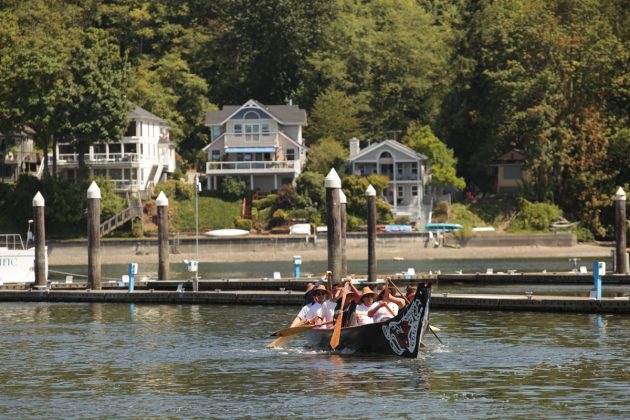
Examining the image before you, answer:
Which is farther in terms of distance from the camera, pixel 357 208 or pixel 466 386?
pixel 357 208

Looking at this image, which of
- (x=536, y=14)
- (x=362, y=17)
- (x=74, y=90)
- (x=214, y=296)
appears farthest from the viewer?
(x=362, y=17)

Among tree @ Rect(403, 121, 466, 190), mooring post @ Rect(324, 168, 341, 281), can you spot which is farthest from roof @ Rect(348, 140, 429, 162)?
mooring post @ Rect(324, 168, 341, 281)

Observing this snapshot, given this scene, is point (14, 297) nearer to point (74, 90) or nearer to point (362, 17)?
point (74, 90)

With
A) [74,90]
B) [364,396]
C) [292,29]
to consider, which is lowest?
[364,396]

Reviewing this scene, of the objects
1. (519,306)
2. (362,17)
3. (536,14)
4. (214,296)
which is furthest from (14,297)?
(362,17)

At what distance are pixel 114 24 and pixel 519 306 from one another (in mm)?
93397

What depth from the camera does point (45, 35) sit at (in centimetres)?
12175

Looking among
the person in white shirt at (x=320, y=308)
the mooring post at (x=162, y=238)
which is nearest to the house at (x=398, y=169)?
the mooring post at (x=162, y=238)

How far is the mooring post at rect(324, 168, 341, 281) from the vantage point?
56.1 metres

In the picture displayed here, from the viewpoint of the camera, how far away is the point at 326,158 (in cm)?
11675

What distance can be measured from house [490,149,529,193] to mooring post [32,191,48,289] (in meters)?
59.5

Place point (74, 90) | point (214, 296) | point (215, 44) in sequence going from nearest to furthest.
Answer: point (214, 296)
point (74, 90)
point (215, 44)

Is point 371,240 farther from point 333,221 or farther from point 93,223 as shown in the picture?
point 93,223

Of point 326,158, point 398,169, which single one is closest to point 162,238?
point 326,158
